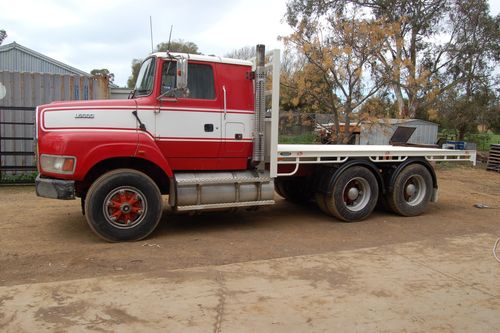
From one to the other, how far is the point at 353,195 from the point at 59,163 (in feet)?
15.9

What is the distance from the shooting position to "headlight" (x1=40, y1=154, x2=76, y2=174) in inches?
231

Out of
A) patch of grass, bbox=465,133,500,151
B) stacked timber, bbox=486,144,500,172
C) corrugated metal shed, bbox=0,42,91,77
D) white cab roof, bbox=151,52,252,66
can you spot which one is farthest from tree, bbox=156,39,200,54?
patch of grass, bbox=465,133,500,151

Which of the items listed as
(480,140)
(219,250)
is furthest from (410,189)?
(480,140)

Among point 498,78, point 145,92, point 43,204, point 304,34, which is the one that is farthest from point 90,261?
point 498,78

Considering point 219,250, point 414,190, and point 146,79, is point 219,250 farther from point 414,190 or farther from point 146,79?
point 414,190

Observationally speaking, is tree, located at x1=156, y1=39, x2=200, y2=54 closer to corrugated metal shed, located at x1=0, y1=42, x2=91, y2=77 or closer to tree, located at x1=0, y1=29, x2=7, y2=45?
corrugated metal shed, located at x1=0, y1=42, x2=91, y2=77

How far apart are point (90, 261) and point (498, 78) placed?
1155 inches

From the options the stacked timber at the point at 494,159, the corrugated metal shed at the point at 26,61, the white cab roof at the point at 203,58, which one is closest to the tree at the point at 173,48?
the white cab roof at the point at 203,58

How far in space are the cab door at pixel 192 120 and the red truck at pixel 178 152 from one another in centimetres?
1

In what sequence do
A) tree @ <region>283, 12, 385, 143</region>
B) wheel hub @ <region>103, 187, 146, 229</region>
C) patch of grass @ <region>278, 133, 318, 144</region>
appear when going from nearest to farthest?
wheel hub @ <region>103, 187, 146, 229</region>
tree @ <region>283, 12, 385, 143</region>
patch of grass @ <region>278, 133, 318, 144</region>

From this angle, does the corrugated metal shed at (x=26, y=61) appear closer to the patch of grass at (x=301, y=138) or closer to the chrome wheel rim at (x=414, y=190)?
the patch of grass at (x=301, y=138)

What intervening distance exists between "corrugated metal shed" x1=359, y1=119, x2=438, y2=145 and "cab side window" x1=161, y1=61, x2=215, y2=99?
12824 mm

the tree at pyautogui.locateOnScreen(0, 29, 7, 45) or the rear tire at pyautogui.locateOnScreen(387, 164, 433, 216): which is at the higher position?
the tree at pyautogui.locateOnScreen(0, 29, 7, 45)

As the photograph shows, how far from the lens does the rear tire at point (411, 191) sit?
27.3ft
